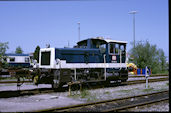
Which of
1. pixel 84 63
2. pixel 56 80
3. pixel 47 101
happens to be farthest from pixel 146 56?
pixel 47 101

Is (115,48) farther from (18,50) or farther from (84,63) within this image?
(18,50)

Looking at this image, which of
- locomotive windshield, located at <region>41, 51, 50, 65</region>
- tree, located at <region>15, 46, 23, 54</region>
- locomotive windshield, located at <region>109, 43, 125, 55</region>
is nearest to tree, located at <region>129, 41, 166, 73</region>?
locomotive windshield, located at <region>109, 43, 125, 55</region>

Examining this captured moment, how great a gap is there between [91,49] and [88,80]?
2.03 meters

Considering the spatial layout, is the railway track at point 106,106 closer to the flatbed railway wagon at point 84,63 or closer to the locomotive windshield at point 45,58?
the flatbed railway wagon at point 84,63

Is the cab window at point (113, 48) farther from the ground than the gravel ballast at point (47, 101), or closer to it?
farther from the ground

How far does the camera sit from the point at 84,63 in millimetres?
13398

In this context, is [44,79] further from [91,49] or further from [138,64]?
[138,64]

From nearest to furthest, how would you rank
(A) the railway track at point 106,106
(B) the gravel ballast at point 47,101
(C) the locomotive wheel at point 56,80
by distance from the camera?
(A) the railway track at point 106,106, (B) the gravel ballast at point 47,101, (C) the locomotive wheel at point 56,80

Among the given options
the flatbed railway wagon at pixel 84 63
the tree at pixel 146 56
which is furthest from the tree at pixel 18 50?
the flatbed railway wagon at pixel 84 63

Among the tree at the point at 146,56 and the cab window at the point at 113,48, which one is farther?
the tree at the point at 146,56

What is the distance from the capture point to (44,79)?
40.3ft

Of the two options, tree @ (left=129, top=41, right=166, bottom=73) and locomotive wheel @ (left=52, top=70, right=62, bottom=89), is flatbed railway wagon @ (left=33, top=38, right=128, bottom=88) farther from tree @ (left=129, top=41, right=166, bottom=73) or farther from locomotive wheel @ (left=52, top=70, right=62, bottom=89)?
tree @ (left=129, top=41, right=166, bottom=73)

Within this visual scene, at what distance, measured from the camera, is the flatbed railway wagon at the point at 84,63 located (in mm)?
12219

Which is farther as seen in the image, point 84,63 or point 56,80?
point 84,63
